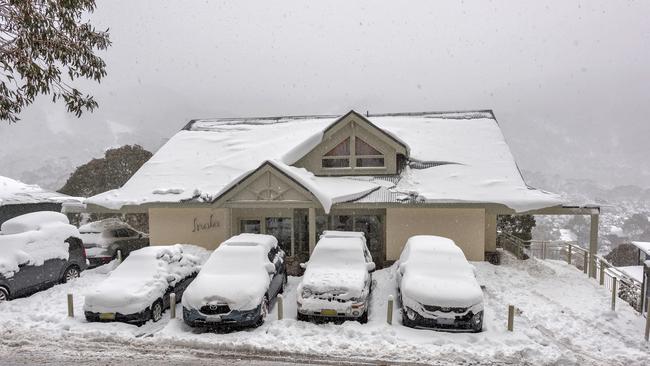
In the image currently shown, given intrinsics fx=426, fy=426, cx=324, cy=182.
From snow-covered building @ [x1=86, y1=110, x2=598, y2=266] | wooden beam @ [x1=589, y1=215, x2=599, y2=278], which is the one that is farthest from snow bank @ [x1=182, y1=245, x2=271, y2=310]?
wooden beam @ [x1=589, y1=215, x2=599, y2=278]

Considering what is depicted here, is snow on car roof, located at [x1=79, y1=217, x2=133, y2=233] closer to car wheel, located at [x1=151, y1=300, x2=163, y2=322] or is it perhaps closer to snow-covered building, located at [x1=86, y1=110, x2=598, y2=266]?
snow-covered building, located at [x1=86, y1=110, x2=598, y2=266]

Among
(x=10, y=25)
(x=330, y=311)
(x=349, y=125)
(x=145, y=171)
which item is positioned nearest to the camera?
(x=10, y=25)

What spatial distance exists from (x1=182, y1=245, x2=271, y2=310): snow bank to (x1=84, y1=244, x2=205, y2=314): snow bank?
1.06 meters

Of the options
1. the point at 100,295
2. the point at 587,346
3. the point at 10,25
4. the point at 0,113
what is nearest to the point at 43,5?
the point at 10,25

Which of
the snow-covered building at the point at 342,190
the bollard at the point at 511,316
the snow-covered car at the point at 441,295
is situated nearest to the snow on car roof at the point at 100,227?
the snow-covered building at the point at 342,190

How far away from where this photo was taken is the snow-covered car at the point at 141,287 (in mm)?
9773

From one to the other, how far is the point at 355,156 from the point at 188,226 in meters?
7.24

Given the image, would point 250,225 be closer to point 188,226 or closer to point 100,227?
point 188,226

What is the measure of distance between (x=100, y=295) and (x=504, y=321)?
31.2ft

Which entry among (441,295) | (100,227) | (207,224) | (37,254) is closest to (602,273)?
(441,295)

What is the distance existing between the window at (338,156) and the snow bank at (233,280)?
22.7 ft

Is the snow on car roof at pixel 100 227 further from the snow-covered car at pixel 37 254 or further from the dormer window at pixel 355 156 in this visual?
the dormer window at pixel 355 156

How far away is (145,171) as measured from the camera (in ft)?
61.8

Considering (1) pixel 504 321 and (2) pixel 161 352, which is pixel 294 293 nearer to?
(2) pixel 161 352
